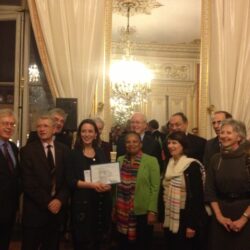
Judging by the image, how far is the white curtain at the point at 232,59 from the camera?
414 centimetres

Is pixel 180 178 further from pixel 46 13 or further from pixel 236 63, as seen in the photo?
pixel 46 13

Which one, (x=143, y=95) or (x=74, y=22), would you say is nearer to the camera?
(x=74, y=22)

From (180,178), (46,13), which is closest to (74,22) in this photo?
(46,13)

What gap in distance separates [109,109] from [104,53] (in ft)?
1.99

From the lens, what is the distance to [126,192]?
117 inches

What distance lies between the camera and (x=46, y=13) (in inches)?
159

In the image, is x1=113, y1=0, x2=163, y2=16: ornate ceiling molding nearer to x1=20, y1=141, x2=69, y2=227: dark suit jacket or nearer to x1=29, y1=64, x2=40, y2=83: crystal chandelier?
x1=29, y1=64, x2=40, y2=83: crystal chandelier

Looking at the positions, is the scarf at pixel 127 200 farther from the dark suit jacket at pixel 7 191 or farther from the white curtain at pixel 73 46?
the white curtain at pixel 73 46

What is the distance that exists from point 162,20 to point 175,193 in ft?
8.34

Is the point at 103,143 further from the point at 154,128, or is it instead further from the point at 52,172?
the point at 52,172

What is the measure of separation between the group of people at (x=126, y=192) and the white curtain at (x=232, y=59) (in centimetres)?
132

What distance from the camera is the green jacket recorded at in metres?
2.95

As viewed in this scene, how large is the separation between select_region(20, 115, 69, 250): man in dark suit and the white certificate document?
23cm

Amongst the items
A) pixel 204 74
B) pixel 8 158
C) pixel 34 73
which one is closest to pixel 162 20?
pixel 204 74
